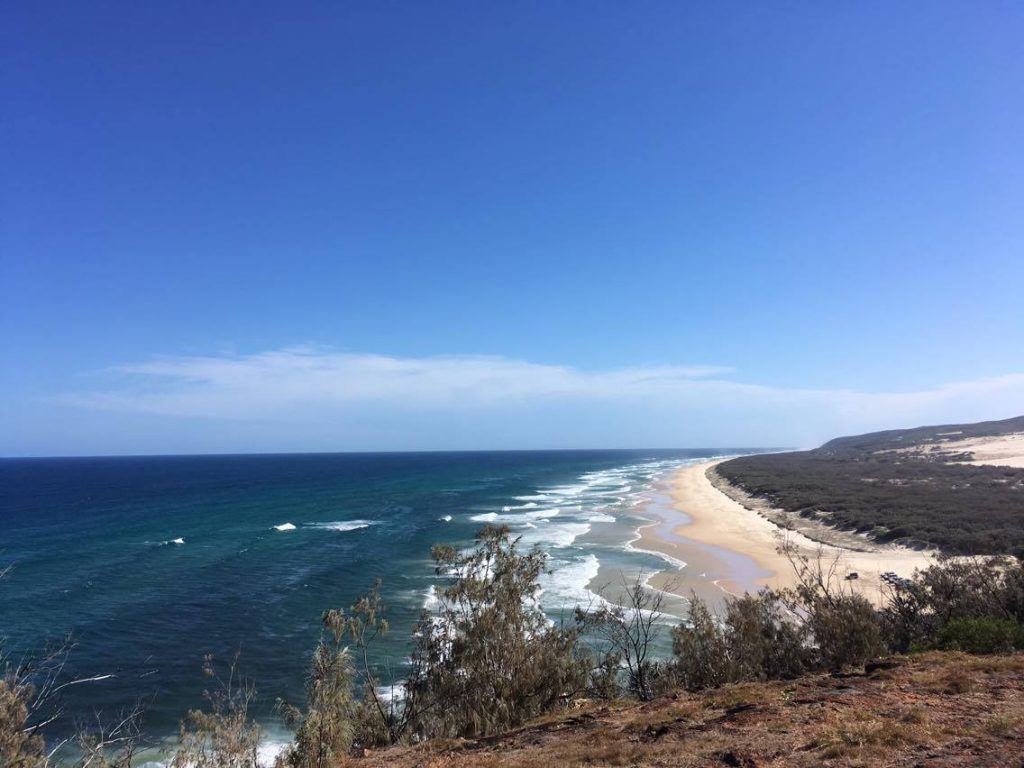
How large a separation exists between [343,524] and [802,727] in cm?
5976

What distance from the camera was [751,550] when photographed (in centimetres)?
4703

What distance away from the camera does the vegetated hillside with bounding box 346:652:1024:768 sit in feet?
30.7

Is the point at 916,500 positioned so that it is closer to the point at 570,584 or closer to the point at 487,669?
the point at 570,584

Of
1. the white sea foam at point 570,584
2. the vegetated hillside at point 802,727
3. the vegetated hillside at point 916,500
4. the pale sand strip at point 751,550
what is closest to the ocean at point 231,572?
the white sea foam at point 570,584

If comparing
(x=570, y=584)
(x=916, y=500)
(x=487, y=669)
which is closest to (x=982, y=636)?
(x=487, y=669)

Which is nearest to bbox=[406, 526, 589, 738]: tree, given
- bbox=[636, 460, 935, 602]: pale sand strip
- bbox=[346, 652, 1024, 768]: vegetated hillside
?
bbox=[346, 652, 1024, 768]: vegetated hillside

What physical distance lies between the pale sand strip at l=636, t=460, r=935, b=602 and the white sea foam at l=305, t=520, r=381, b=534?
1164 inches

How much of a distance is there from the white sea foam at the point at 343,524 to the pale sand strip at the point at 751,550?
1164 inches

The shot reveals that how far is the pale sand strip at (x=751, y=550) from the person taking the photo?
36.4m

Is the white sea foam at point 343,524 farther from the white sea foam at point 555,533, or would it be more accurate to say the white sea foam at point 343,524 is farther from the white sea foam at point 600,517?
the white sea foam at point 600,517

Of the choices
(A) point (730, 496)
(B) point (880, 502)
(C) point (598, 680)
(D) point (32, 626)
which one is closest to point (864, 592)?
(C) point (598, 680)

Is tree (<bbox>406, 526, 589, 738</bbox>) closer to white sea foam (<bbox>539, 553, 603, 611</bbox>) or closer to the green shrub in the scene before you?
the green shrub

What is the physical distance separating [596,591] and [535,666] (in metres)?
19.3

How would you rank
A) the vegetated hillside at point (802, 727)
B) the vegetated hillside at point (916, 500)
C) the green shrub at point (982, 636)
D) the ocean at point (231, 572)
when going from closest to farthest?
1. the vegetated hillside at point (802, 727)
2. the green shrub at point (982, 636)
3. the ocean at point (231, 572)
4. the vegetated hillside at point (916, 500)
